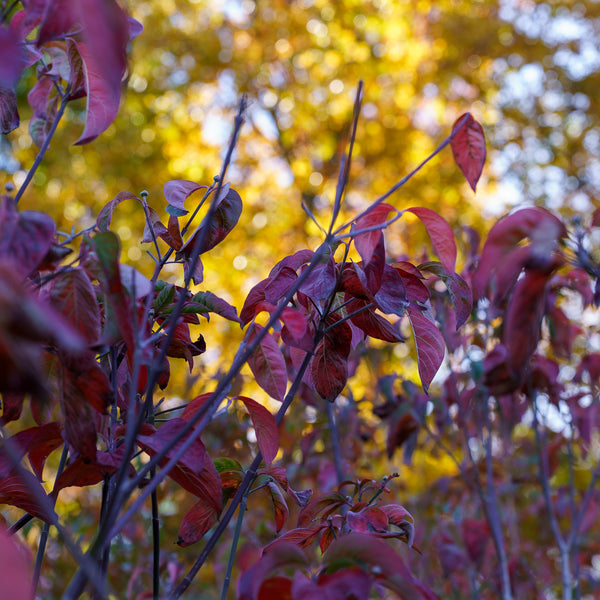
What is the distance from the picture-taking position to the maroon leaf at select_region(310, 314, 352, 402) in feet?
2.72

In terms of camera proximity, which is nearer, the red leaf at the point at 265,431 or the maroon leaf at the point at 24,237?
the maroon leaf at the point at 24,237

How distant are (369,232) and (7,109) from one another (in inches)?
24.5

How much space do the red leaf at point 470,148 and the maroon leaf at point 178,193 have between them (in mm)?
430

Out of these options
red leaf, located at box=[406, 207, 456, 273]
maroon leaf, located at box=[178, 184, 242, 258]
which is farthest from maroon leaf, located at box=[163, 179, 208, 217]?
red leaf, located at box=[406, 207, 456, 273]

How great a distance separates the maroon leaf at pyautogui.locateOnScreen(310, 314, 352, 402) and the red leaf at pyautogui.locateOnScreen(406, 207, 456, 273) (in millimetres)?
164

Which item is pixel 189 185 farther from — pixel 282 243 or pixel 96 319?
pixel 282 243

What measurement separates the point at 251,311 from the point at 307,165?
6124mm

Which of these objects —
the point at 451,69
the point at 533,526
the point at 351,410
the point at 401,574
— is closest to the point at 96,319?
the point at 401,574

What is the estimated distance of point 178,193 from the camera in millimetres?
848

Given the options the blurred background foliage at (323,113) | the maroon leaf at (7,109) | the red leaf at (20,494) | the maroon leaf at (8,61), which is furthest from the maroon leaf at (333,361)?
the blurred background foliage at (323,113)

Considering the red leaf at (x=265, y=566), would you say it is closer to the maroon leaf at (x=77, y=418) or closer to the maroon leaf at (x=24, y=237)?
the maroon leaf at (x=77, y=418)

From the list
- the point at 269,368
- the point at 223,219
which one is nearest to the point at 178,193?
the point at 223,219

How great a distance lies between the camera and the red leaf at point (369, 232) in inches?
27.7

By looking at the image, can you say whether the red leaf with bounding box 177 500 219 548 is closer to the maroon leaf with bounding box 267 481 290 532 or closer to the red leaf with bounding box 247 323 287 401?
the maroon leaf with bounding box 267 481 290 532
